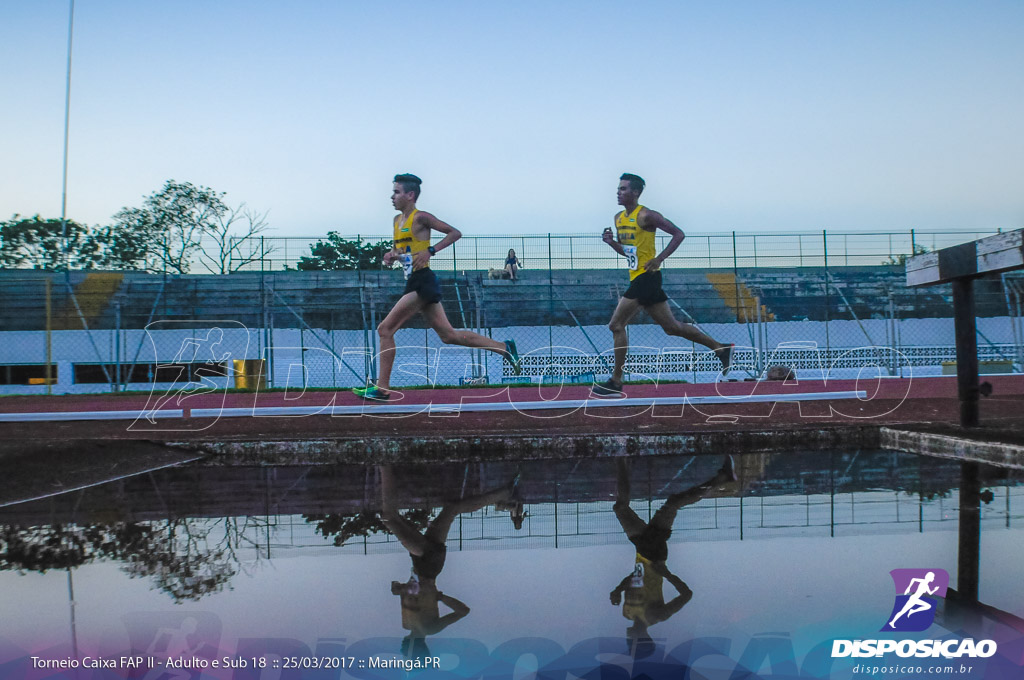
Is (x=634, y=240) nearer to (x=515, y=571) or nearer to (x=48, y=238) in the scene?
(x=515, y=571)

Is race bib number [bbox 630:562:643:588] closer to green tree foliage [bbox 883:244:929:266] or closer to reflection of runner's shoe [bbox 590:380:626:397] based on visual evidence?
reflection of runner's shoe [bbox 590:380:626:397]

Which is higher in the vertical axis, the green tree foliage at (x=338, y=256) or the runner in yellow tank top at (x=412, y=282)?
the green tree foliage at (x=338, y=256)

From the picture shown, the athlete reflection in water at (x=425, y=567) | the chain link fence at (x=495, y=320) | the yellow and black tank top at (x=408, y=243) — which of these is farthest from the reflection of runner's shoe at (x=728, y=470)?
the chain link fence at (x=495, y=320)

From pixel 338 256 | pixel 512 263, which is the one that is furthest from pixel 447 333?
pixel 338 256

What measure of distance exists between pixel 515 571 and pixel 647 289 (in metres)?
5.65

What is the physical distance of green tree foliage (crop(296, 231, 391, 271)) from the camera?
20278 millimetres

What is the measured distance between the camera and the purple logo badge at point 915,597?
2.39 metres

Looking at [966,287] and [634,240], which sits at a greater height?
[634,240]

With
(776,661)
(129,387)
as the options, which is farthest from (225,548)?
(129,387)

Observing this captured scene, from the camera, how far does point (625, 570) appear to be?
3.04 metres

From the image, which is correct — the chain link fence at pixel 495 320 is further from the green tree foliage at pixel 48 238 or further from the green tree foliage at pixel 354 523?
the green tree foliage at pixel 354 523

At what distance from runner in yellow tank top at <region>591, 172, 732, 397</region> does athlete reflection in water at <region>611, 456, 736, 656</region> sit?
370cm

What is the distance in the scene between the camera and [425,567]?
3203 millimetres

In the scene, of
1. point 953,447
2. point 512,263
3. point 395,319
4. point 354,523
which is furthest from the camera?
point 512,263
